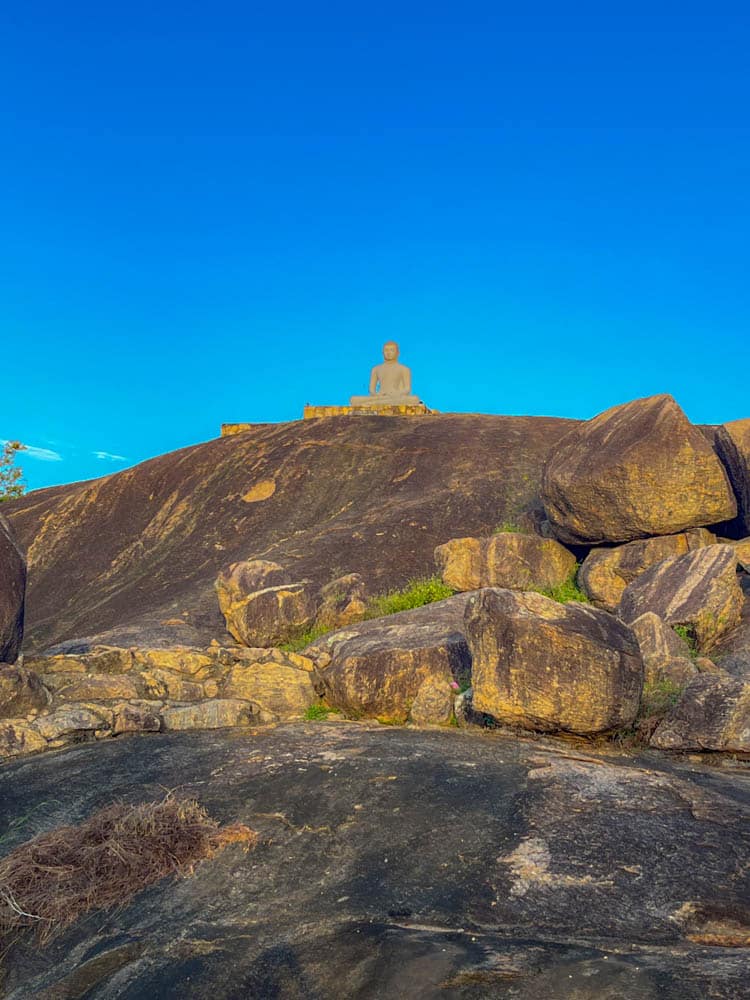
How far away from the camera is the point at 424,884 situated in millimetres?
6125

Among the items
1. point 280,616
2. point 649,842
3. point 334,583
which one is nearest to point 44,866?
point 649,842

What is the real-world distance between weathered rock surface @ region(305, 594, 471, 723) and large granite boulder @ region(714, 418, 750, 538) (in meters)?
5.06

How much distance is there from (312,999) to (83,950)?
1823 mm

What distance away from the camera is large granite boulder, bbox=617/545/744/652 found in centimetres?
1204

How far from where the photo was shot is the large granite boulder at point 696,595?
12039mm

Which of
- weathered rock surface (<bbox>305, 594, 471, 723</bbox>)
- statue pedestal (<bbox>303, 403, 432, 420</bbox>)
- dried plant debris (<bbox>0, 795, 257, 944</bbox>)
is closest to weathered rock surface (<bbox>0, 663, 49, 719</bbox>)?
weathered rock surface (<bbox>305, 594, 471, 723</bbox>)

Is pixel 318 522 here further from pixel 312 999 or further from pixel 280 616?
pixel 312 999

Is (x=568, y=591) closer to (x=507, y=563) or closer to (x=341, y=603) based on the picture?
(x=507, y=563)

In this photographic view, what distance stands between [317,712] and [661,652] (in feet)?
13.6

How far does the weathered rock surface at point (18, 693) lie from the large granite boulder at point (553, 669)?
529 cm

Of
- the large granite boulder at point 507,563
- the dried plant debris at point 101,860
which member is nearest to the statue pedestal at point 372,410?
the large granite boulder at point 507,563

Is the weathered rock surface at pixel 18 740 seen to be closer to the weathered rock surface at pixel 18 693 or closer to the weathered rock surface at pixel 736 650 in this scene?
the weathered rock surface at pixel 18 693

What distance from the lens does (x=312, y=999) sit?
15.8ft

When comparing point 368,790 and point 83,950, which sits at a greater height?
point 368,790
